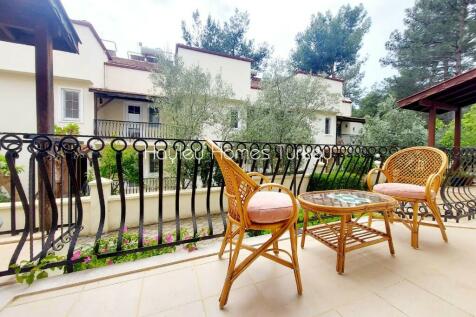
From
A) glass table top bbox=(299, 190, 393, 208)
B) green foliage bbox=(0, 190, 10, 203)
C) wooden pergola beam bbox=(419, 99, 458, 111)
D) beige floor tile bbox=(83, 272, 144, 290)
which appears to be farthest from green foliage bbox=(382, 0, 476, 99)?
green foliage bbox=(0, 190, 10, 203)

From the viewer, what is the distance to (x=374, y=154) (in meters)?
2.93

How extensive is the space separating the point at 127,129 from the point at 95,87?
2.14 m

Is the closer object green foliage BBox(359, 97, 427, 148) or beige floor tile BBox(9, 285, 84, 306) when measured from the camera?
beige floor tile BBox(9, 285, 84, 306)

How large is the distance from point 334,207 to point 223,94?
23.6 ft

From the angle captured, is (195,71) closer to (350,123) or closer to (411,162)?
(411,162)

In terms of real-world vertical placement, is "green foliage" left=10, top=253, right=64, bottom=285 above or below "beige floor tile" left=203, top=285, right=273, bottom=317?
above

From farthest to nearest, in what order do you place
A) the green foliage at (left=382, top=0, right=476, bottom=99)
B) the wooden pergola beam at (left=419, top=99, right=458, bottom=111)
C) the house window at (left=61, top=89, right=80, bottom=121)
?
the green foliage at (left=382, top=0, right=476, bottom=99) → the house window at (left=61, top=89, right=80, bottom=121) → the wooden pergola beam at (left=419, top=99, right=458, bottom=111)

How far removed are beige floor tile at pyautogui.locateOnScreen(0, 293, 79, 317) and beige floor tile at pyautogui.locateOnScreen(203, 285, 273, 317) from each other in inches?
30.5

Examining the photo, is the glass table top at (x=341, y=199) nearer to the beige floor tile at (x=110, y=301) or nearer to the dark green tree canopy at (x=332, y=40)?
the beige floor tile at (x=110, y=301)

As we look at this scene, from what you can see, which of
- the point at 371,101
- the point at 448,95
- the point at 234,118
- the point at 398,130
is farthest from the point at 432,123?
the point at 371,101

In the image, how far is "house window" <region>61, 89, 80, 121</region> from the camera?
8.82 meters

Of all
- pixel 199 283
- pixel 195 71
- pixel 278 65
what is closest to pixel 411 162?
pixel 199 283

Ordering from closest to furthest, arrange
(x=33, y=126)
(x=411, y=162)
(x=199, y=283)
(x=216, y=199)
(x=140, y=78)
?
1. (x=199, y=283)
2. (x=411, y=162)
3. (x=216, y=199)
4. (x=33, y=126)
5. (x=140, y=78)

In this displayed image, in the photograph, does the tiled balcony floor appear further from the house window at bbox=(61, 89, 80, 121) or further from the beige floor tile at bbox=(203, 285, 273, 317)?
the house window at bbox=(61, 89, 80, 121)
